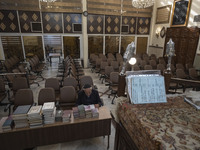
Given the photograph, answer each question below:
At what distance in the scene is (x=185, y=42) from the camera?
27.3 ft

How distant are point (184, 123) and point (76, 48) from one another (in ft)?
32.8

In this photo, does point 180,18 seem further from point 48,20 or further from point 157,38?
point 48,20

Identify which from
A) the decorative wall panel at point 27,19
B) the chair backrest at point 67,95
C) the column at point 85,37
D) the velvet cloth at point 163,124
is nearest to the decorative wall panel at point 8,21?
the decorative wall panel at point 27,19

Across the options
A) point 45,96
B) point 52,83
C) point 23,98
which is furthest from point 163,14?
point 23,98

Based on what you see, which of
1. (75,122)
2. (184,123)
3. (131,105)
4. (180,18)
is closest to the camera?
(184,123)

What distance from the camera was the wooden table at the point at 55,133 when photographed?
7.86 feet

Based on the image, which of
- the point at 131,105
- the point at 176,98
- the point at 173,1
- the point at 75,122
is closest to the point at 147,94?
the point at 131,105

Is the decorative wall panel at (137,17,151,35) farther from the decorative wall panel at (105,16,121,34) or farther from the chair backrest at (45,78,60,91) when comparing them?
the chair backrest at (45,78,60,91)

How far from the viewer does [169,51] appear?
2.09 meters

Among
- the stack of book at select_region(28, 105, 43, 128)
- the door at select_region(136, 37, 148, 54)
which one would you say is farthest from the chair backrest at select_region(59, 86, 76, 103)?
the door at select_region(136, 37, 148, 54)

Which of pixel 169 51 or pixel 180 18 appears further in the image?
pixel 180 18

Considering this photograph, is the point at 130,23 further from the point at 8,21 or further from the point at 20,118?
the point at 20,118

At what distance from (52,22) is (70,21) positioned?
1251 mm

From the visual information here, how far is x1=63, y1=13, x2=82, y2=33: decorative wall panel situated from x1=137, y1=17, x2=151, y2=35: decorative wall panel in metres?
4.88
